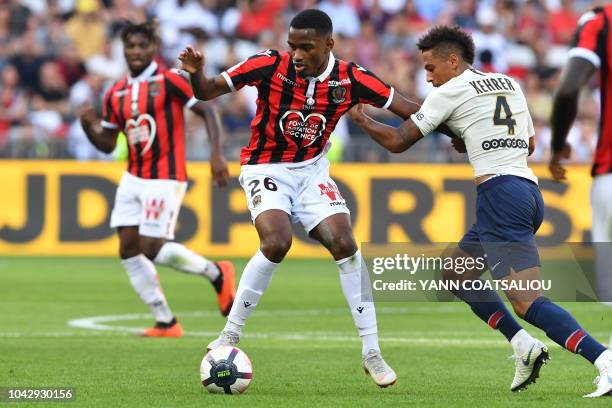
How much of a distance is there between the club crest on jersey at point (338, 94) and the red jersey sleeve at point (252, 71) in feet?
1.30

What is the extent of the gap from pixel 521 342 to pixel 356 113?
63.3 inches

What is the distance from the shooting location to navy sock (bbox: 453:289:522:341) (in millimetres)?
7797

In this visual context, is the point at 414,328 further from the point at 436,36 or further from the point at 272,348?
the point at 436,36

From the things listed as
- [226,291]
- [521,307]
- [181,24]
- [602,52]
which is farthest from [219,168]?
[181,24]

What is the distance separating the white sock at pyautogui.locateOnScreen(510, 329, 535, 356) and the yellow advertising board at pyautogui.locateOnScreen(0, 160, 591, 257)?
10.7m

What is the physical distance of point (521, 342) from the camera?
768cm

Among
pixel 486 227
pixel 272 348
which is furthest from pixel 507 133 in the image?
pixel 272 348

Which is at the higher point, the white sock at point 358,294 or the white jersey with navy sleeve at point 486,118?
the white jersey with navy sleeve at point 486,118

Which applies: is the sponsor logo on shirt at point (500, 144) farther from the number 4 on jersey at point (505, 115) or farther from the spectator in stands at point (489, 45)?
the spectator in stands at point (489, 45)

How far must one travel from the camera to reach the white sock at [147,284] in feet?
36.8

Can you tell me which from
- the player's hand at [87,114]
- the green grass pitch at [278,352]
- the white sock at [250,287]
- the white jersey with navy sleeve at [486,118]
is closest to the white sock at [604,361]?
the green grass pitch at [278,352]

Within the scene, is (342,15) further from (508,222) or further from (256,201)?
(508,222)

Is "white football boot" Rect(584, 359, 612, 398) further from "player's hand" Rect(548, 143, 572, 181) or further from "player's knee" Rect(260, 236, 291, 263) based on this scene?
"player's knee" Rect(260, 236, 291, 263)

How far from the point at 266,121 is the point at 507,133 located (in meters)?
1.59
